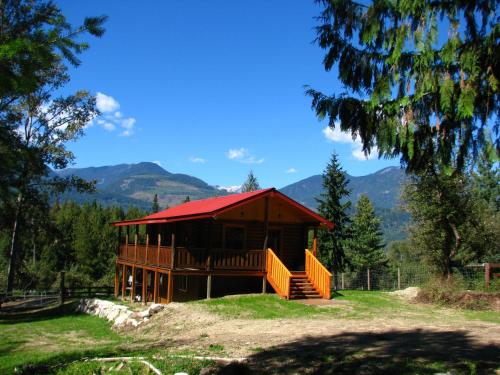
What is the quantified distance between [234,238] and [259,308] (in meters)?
5.75

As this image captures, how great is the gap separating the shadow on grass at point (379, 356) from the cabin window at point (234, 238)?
11015mm

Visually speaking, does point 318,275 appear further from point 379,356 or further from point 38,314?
point 38,314

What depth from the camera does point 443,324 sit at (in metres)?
13.8

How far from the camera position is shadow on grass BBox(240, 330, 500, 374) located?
7895 millimetres

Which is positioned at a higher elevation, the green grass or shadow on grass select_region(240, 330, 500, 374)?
shadow on grass select_region(240, 330, 500, 374)

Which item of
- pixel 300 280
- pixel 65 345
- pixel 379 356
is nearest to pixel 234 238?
pixel 300 280

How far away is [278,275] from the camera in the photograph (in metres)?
19.8

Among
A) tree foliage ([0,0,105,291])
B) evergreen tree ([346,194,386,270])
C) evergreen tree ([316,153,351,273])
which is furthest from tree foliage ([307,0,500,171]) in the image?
evergreen tree ([346,194,386,270])

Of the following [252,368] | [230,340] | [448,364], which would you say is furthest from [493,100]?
[230,340]

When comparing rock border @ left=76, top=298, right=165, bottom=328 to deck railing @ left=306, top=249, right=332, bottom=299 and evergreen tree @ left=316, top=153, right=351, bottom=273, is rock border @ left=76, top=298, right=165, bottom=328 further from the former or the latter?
evergreen tree @ left=316, top=153, right=351, bottom=273

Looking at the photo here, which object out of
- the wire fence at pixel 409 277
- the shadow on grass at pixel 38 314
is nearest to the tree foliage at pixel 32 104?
the shadow on grass at pixel 38 314

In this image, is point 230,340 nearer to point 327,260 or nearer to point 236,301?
point 236,301

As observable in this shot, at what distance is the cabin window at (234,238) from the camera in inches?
869

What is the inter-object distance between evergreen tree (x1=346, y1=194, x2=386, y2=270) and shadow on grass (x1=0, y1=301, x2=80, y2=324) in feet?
132
